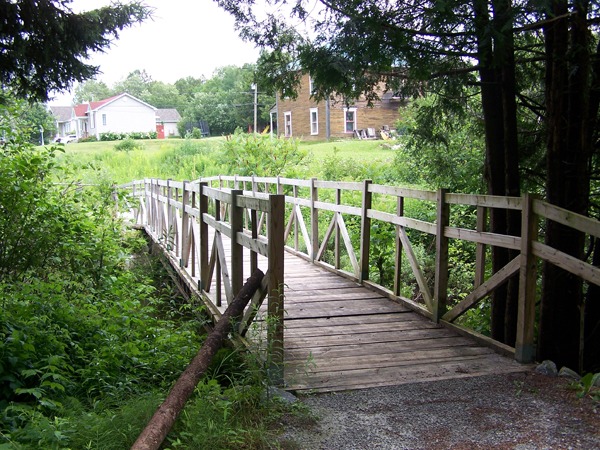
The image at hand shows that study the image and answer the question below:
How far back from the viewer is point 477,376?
13.2 feet

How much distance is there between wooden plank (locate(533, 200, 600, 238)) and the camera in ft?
11.8

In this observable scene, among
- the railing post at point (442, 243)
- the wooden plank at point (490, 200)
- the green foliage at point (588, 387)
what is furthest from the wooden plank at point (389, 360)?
the wooden plank at point (490, 200)

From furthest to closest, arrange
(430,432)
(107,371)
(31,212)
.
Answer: (31,212), (107,371), (430,432)

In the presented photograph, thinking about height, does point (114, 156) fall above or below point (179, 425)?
above

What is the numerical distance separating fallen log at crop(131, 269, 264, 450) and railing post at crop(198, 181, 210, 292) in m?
2.48

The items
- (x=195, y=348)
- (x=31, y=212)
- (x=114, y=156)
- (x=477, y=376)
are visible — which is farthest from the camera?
(x=114, y=156)

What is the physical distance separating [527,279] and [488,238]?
60 centimetres

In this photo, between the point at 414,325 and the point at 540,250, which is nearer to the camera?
the point at 540,250

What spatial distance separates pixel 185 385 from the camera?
10.7 feet

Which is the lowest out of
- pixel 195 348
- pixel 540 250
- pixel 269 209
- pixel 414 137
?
pixel 195 348

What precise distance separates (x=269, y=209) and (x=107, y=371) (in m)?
2.00

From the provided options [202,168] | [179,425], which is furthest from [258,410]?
[202,168]

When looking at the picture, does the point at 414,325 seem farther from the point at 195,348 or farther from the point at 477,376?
the point at 195,348

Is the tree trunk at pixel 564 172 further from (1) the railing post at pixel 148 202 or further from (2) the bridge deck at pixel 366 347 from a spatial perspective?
(1) the railing post at pixel 148 202
